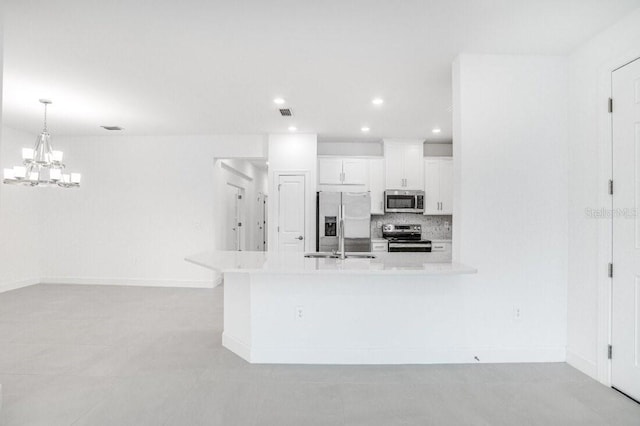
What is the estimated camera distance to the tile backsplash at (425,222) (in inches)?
267

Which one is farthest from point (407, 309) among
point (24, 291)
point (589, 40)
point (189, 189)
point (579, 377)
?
point (24, 291)

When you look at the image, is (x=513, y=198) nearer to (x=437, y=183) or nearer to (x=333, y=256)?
(x=333, y=256)

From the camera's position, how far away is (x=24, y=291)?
5941 millimetres

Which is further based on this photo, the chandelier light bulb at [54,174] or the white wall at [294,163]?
the white wall at [294,163]

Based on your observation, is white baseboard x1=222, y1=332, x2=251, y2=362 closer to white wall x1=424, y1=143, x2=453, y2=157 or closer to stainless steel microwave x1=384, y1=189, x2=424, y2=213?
stainless steel microwave x1=384, y1=189, x2=424, y2=213

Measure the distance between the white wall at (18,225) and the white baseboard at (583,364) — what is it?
7.44 metres

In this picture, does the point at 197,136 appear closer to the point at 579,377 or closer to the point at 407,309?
the point at 407,309

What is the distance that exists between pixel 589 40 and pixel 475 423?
2.92 meters

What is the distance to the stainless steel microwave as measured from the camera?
6379mm

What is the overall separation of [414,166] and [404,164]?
0.58 ft

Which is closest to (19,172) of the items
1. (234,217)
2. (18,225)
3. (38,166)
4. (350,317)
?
(38,166)

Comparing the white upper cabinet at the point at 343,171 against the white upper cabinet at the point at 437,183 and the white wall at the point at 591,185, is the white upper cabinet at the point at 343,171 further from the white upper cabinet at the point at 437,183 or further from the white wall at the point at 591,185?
the white wall at the point at 591,185

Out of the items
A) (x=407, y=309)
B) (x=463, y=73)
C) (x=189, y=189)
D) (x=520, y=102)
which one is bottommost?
(x=407, y=309)

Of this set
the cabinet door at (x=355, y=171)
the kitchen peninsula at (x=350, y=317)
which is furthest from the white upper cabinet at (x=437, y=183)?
the kitchen peninsula at (x=350, y=317)
